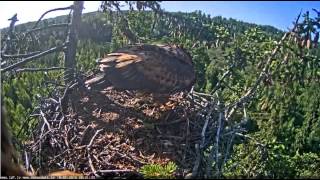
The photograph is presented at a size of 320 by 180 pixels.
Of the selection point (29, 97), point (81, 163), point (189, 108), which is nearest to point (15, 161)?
point (81, 163)

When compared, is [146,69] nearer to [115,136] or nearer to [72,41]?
[115,136]

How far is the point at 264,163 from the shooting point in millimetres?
5273

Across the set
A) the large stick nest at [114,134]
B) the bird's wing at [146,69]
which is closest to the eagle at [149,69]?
the bird's wing at [146,69]

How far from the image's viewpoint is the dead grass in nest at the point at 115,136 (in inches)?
160

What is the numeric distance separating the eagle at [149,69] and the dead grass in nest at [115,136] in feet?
0.67

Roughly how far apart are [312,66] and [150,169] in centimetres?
129

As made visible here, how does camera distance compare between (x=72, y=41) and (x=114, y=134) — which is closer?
(x=72, y=41)

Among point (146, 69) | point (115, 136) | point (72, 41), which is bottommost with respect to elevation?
point (115, 136)

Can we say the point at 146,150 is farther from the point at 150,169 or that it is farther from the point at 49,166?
the point at 150,169

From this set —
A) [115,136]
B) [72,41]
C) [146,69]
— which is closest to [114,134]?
[115,136]

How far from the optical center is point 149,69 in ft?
14.8

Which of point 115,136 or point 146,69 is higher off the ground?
point 146,69

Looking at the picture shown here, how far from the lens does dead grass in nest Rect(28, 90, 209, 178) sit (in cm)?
407

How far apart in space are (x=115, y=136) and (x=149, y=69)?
2.25 ft
